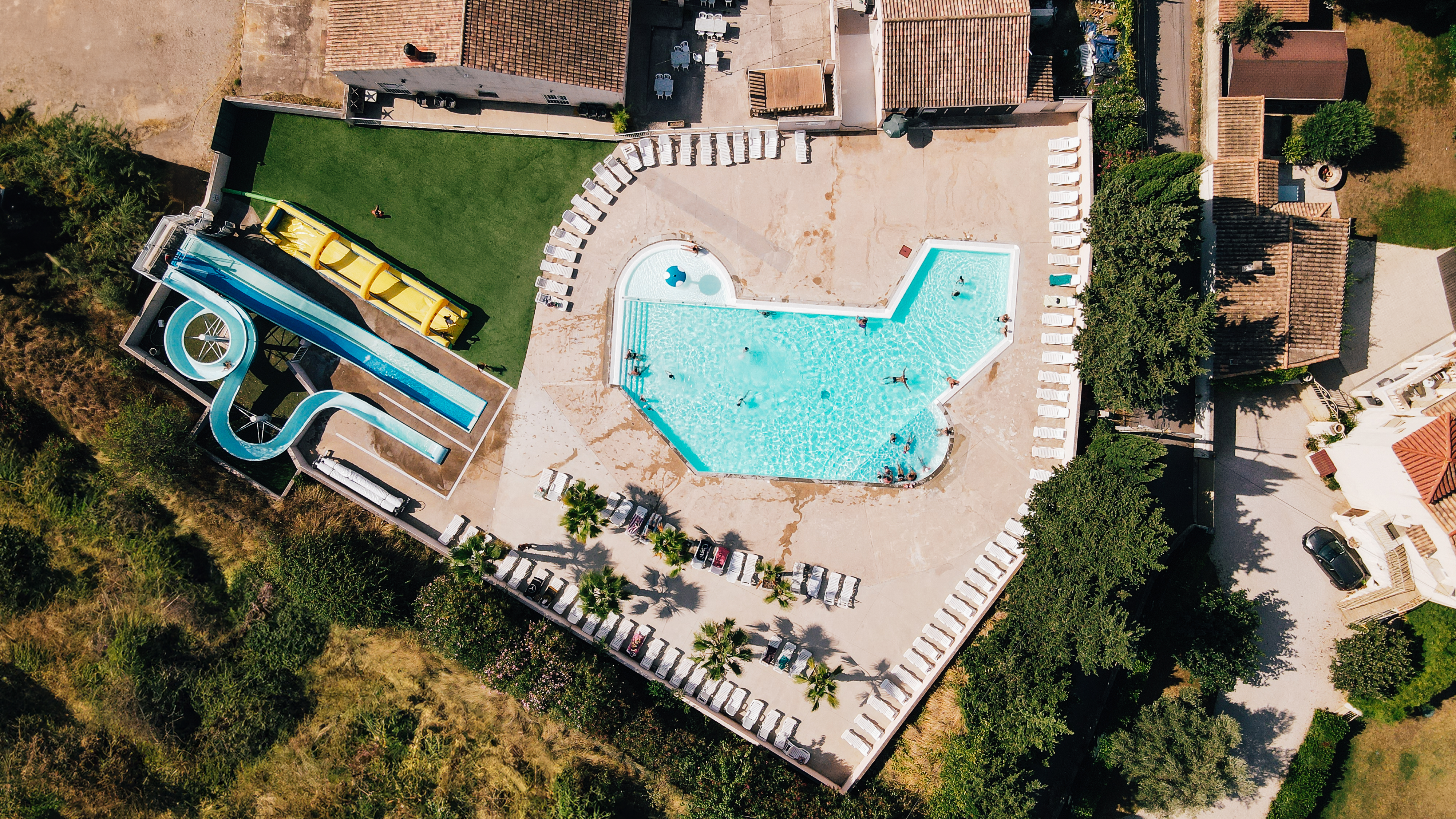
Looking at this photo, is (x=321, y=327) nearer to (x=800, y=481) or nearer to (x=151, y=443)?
(x=151, y=443)

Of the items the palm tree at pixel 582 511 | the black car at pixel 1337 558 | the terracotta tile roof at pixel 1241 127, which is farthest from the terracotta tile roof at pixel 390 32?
the black car at pixel 1337 558

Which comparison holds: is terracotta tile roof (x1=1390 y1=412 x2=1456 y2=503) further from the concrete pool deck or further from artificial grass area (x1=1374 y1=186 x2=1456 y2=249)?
the concrete pool deck

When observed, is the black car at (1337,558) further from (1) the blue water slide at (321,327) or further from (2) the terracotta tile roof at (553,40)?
(1) the blue water slide at (321,327)

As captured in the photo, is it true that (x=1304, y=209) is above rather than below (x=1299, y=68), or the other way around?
below

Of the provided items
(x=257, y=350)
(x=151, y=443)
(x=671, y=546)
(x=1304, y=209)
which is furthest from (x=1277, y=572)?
(x=151, y=443)

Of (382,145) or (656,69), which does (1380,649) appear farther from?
(382,145)

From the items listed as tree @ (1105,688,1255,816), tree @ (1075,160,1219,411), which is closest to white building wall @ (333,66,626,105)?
tree @ (1075,160,1219,411)

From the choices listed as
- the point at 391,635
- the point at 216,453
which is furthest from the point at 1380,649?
the point at 216,453
